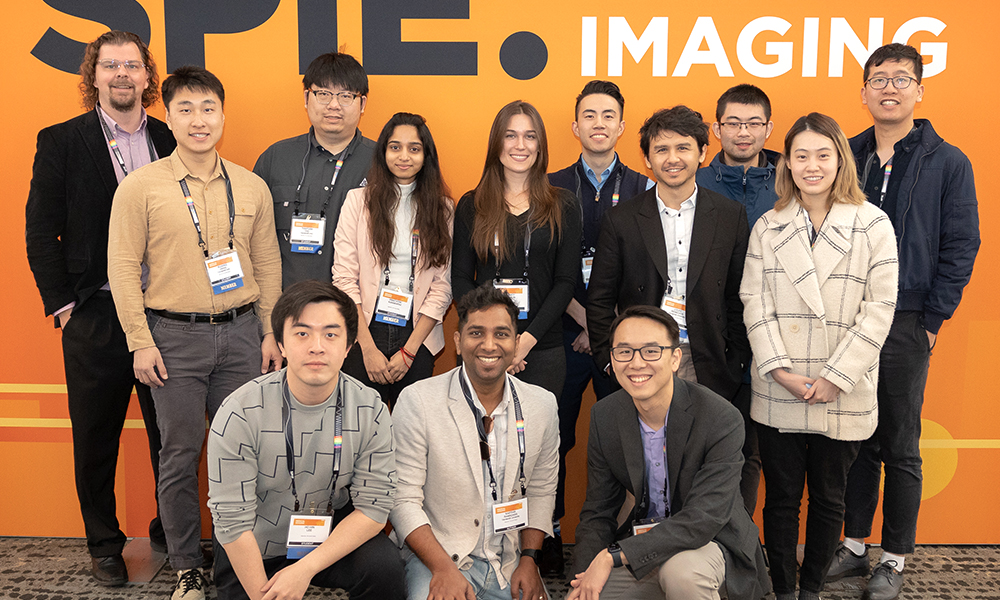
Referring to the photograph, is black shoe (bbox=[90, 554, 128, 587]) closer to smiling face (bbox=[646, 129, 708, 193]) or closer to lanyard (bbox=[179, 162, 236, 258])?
lanyard (bbox=[179, 162, 236, 258])

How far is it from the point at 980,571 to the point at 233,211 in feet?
12.3

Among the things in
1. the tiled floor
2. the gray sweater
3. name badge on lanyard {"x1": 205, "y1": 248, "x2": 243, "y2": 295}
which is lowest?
the tiled floor

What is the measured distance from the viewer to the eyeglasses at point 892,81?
297cm

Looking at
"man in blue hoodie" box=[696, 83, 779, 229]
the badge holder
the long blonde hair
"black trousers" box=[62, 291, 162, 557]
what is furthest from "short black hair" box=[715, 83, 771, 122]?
"black trousers" box=[62, 291, 162, 557]

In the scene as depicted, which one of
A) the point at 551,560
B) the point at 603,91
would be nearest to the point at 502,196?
the point at 603,91

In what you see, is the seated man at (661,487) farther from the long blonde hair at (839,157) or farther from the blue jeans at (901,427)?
the blue jeans at (901,427)

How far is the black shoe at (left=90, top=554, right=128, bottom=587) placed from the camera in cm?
315

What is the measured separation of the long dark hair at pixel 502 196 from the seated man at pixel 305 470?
0.76 metres

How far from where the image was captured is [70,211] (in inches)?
118

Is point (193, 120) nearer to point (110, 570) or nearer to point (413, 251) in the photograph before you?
point (413, 251)

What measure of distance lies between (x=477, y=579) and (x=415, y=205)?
1.50 meters

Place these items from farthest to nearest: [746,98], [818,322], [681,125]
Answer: [746,98] < [681,125] < [818,322]

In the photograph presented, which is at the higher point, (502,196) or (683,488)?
(502,196)

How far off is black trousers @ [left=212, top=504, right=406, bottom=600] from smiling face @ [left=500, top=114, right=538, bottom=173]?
156 cm
